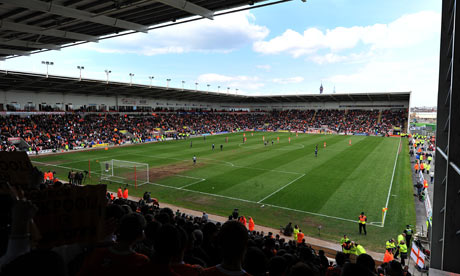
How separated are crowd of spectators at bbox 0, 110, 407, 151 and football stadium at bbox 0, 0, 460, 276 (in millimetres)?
416

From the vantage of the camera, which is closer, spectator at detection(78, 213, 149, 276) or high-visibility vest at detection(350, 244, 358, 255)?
spectator at detection(78, 213, 149, 276)

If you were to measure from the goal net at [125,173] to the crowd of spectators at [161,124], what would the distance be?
41.5 feet

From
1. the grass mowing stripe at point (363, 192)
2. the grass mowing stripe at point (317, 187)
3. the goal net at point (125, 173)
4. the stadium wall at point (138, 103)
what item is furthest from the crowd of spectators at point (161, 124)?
the grass mowing stripe at point (363, 192)

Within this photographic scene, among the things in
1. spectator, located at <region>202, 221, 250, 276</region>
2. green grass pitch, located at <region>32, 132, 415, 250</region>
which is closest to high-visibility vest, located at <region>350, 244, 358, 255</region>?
green grass pitch, located at <region>32, 132, 415, 250</region>

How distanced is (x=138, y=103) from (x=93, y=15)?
54.7 metres

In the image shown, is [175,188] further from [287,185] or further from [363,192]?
→ [363,192]

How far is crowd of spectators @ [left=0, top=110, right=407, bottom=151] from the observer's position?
40.2 meters

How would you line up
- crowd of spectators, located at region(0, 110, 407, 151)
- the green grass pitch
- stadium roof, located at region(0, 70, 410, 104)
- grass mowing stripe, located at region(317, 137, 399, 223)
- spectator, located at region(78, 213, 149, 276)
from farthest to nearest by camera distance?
crowd of spectators, located at region(0, 110, 407, 151)
stadium roof, located at region(0, 70, 410, 104)
grass mowing stripe, located at region(317, 137, 399, 223)
the green grass pitch
spectator, located at region(78, 213, 149, 276)

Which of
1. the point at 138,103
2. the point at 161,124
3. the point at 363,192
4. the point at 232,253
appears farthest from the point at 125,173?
the point at 138,103

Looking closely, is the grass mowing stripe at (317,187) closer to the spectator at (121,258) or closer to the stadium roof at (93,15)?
the stadium roof at (93,15)

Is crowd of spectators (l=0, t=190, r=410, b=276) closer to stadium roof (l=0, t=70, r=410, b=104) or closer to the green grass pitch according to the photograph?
the green grass pitch

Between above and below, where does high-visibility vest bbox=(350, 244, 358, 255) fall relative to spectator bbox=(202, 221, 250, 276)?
below

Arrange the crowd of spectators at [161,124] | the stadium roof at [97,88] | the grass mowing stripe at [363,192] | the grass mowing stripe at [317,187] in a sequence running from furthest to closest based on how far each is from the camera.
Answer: the crowd of spectators at [161,124]
the stadium roof at [97,88]
the grass mowing stripe at [317,187]
the grass mowing stripe at [363,192]

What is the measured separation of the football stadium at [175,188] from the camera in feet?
8.96
